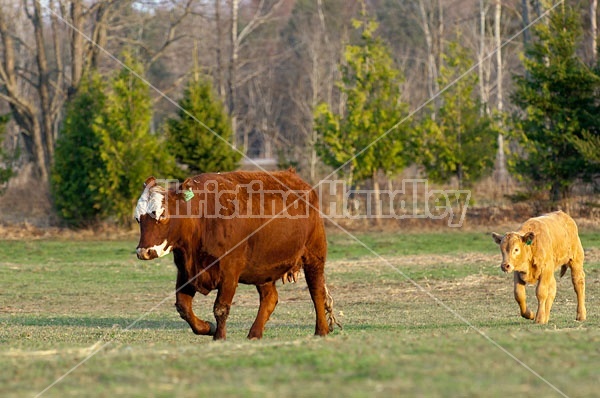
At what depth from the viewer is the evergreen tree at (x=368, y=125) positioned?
1548 inches

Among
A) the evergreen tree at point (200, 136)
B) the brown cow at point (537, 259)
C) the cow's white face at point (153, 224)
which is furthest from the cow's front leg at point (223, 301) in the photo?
the evergreen tree at point (200, 136)

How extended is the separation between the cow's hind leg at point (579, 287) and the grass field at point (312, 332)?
161mm

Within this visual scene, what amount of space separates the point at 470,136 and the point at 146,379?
33.4m

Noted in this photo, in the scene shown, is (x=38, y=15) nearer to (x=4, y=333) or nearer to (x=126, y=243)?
(x=126, y=243)

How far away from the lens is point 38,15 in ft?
147

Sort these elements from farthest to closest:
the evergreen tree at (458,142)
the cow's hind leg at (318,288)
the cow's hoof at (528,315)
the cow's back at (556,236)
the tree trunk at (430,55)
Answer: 1. the tree trunk at (430,55)
2. the evergreen tree at (458,142)
3. the cow's back at (556,236)
4. the cow's hoof at (528,315)
5. the cow's hind leg at (318,288)

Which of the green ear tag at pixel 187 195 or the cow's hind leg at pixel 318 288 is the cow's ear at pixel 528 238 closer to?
the cow's hind leg at pixel 318 288

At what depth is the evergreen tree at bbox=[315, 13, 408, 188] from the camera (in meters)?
39.3

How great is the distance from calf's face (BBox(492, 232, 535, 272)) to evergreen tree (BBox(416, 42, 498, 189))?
25.5 meters

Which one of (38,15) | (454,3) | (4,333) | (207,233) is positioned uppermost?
(454,3)

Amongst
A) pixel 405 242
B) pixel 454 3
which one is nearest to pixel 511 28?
pixel 454 3

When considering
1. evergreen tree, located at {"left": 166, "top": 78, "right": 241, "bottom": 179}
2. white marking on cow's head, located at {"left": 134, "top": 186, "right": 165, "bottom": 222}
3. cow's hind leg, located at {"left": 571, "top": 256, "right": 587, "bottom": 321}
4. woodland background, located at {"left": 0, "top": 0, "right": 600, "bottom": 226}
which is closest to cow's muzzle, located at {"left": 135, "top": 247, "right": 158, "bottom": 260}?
white marking on cow's head, located at {"left": 134, "top": 186, "right": 165, "bottom": 222}

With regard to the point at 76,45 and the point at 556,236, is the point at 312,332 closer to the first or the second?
the point at 556,236

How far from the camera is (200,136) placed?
38.2m
